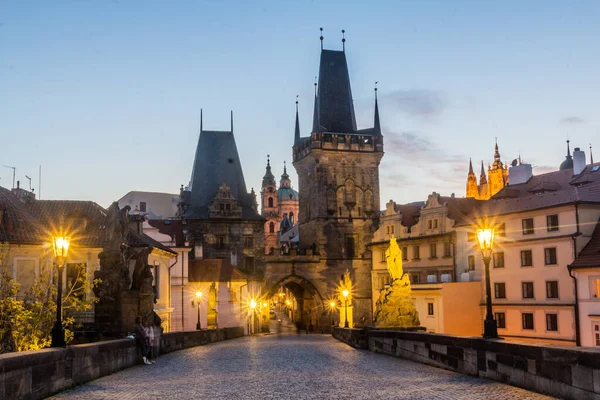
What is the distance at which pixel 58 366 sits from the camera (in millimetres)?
14664

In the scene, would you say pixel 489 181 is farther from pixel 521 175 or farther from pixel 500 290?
pixel 500 290

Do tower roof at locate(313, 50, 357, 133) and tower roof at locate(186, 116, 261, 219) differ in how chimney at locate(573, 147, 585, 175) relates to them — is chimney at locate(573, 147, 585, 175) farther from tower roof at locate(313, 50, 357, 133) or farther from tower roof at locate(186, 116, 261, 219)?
tower roof at locate(186, 116, 261, 219)

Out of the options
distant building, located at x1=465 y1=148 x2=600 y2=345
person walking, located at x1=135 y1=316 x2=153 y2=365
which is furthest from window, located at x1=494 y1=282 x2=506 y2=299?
person walking, located at x1=135 y1=316 x2=153 y2=365

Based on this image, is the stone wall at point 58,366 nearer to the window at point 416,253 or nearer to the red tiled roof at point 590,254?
the red tiled roof at point 590,254

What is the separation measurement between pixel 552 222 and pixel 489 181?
89699 millimetres

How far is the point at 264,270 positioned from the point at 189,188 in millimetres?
15541

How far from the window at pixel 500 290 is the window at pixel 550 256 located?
14.3 ft

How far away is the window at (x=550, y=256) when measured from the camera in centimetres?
4588

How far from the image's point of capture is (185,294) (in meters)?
58.6

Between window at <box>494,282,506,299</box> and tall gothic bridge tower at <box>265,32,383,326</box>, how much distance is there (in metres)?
27.9

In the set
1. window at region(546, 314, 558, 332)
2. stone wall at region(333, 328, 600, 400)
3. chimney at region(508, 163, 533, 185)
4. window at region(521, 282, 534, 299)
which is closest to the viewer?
stone wall at region(333, 328, 600, 400)

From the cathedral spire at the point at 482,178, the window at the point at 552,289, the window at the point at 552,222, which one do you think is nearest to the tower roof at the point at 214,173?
the window at the point at 552,222

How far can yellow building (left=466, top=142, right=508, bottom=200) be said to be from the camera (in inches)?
5157

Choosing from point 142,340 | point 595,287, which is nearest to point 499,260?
point 595,287
